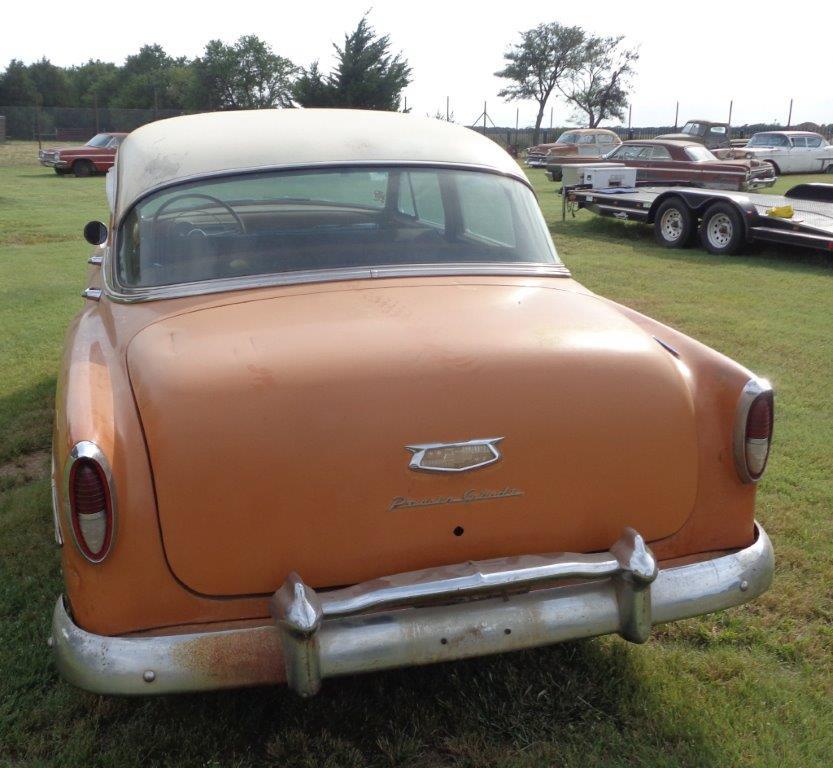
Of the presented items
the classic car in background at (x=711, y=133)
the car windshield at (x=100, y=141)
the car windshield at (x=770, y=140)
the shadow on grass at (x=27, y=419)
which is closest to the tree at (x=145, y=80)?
the car windshield at (x=100, y=141)

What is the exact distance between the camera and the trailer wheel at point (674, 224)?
1206 centimetres

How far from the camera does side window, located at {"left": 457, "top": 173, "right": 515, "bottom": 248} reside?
134 inches

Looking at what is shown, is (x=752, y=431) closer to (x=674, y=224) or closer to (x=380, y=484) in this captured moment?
(x=380, y=484)

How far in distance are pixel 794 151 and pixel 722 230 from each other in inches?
704

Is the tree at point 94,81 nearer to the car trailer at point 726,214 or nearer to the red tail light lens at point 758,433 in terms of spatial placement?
the car trailer at point 726,214

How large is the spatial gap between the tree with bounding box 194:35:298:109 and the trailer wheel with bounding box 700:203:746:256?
41754mm

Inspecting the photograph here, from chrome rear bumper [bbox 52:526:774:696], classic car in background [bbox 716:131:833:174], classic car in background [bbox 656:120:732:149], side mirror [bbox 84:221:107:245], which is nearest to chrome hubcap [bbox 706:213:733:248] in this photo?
side mirror [bbox 84:221:107:245]

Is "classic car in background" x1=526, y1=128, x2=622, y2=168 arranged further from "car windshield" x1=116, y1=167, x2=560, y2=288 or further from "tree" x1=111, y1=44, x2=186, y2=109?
"tree" x1=111, y1=44, x2=186, y2=109

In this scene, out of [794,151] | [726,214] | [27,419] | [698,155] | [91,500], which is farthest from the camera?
[794,151]

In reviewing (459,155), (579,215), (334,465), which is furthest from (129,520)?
(579,215)

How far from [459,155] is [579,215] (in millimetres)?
13309

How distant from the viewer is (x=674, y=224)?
12375 mm

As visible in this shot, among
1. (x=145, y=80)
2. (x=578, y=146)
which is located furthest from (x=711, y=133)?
(x=145, y=80)

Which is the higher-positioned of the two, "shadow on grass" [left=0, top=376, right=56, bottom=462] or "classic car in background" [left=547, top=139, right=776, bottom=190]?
"classic car in background" [left=547, top=139, right=776, bottom=190]
